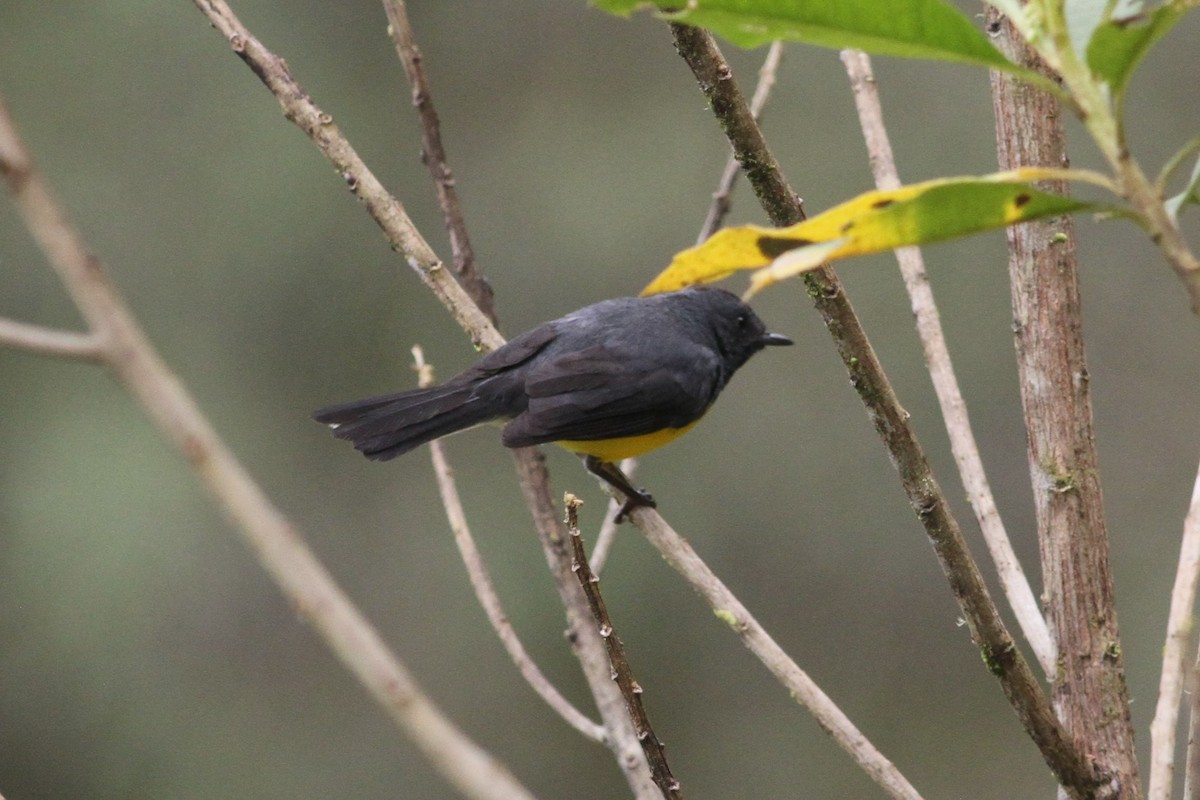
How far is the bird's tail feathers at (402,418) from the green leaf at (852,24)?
8.78ft

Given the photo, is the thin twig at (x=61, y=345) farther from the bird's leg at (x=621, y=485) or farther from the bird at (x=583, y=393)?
the bird at (x=583, y=393)

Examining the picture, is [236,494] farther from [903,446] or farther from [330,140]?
[330,140]

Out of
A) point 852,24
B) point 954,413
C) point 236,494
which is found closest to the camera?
point 236,494

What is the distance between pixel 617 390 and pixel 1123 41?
119 inches

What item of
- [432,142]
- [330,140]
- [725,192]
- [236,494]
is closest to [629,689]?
[236,494]

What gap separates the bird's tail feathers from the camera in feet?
13.1

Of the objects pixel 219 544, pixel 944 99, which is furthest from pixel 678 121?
pixel 219 544

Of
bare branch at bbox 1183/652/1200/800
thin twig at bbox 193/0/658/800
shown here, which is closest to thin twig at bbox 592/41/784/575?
thin twig at bbox 193/0/658/800

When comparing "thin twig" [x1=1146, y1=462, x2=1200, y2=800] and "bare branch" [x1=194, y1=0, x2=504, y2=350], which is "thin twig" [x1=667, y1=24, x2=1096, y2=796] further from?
"bare branch" [x1=194, y1=0, x2=504, y2=350]

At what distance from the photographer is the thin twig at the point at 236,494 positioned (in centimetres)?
71

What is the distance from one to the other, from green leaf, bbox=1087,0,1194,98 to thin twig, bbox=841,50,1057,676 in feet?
3.14

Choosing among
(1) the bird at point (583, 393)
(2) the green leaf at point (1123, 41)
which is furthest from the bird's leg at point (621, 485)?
(2) the green leaf at point (1123, 41)

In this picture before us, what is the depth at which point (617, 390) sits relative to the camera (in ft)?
13.7

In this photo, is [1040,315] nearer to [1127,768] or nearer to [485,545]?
[1127,768]
